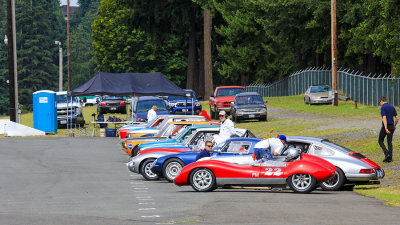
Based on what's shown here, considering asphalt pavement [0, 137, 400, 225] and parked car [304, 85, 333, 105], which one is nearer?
asphalt pavement [0, 137, 400, 225]

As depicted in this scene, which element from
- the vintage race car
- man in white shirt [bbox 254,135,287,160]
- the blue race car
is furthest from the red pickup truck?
man in white shirt [bbox 254,135,287,160]

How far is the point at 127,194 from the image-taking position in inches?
677

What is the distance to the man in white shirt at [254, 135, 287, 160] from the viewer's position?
17.8 m

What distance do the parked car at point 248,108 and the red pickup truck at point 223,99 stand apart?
119 inches

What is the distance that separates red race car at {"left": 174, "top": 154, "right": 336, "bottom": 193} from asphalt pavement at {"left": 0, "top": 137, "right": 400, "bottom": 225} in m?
0.28

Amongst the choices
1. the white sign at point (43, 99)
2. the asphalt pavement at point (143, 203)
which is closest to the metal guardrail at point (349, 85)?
the white sign at point (43, 99)

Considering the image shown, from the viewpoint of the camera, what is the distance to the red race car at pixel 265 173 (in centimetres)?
1723

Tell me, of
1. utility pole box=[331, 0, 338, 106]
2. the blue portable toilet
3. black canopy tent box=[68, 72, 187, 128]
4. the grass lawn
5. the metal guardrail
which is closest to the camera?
the grass lawn

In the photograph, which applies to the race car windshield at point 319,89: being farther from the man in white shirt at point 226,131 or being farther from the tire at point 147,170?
the tire at point 147,170

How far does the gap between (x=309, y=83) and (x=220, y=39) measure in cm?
1371

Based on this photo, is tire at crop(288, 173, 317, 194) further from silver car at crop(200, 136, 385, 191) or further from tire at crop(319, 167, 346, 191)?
tire at crop(319, 167, 346, 191)

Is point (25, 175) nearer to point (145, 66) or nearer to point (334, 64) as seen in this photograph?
point (334, 64)

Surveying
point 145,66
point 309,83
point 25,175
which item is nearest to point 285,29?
point 309,83

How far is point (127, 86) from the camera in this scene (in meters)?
41.0
